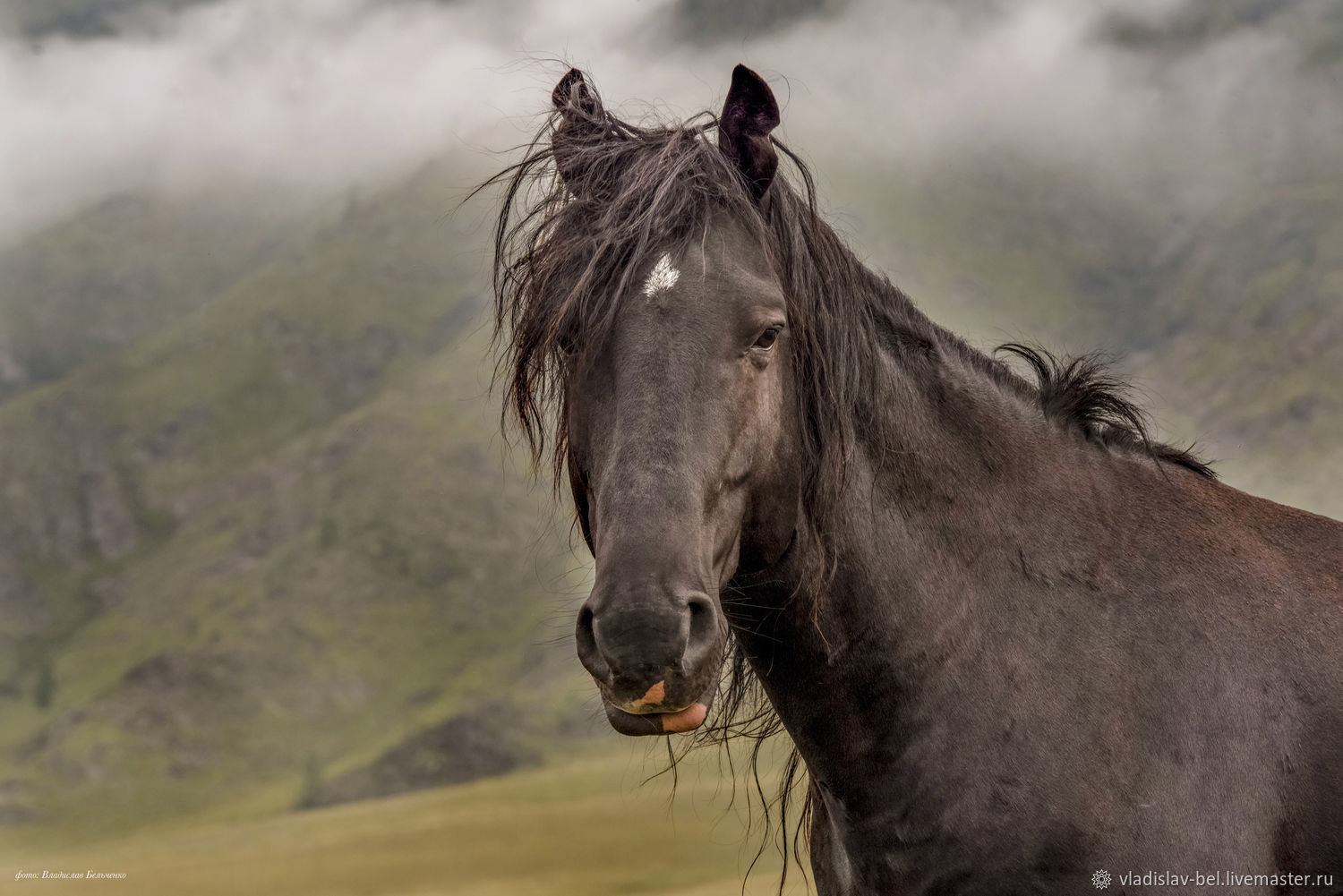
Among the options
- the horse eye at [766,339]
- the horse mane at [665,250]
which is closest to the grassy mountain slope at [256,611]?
the horse mane at [665,250]

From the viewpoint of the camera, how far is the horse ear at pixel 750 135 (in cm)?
437

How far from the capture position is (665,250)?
4.12 metres

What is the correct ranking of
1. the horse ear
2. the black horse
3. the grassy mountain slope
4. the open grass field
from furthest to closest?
the grassy mountain slope < the open grass field < the horse ear < the black horse

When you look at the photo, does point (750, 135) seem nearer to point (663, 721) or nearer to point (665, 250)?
point (665, 250)

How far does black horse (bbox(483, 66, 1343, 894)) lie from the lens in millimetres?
4031

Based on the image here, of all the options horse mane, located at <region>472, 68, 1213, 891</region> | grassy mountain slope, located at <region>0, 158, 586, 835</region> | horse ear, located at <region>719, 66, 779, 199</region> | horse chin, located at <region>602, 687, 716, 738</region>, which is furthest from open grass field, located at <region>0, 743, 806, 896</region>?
horse chin, located at <region>602, 687, 716, 738</region>

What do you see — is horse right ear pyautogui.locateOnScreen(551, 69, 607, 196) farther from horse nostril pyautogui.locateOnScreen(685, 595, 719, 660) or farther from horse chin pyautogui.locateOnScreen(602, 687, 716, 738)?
horse chin pyautogui.locateOnScreen(602, 687, 716, 738)

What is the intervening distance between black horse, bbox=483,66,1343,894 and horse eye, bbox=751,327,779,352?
11 millimetres

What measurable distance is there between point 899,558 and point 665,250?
152 cm

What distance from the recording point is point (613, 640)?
338cm

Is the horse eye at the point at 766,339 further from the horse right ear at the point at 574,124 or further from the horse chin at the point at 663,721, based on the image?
the horse chin at the point at 663,721

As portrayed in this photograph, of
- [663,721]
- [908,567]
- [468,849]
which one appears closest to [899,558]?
[908,567]

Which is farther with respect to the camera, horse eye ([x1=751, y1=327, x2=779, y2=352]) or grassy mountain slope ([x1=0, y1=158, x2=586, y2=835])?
grassy mountain slope ([x1=0, y1=158, x2=586, y2=835])

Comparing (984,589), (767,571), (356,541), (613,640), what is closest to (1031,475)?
(984,589)
